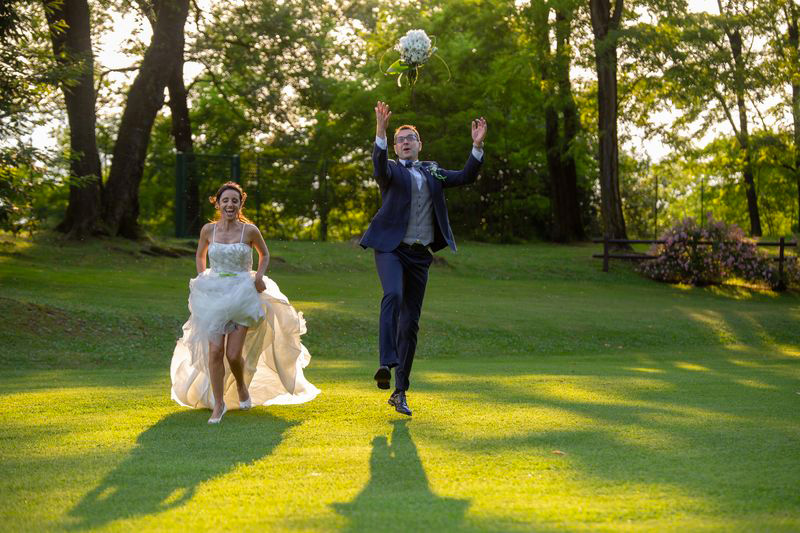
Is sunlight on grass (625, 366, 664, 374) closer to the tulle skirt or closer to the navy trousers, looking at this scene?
the tulle skirt

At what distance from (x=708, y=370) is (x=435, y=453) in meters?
9.03

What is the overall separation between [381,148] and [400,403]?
84.0 inches

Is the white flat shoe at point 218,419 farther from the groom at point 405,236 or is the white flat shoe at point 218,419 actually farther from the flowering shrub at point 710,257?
the flowering shrub at point 710,257

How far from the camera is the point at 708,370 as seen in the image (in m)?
15.0

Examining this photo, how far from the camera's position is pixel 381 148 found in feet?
27.5

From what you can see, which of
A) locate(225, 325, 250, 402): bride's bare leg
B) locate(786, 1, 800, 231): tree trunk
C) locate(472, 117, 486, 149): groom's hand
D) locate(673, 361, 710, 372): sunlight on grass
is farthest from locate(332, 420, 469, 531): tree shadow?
locate(786, 1, 800, 231): tree trunk

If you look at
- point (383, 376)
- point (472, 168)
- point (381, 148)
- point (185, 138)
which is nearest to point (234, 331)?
point (383, 376)

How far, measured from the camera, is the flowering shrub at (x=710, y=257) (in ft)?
103

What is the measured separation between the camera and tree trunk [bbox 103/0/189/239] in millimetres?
29375

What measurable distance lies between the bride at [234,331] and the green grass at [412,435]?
0.70 feet

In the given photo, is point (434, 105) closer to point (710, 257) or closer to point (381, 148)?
point (710, 257)

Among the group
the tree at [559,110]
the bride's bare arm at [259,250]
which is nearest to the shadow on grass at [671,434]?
the bride's bare arm at [259,250]

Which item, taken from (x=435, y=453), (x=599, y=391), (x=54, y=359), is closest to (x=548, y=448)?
(x=435, y=453)

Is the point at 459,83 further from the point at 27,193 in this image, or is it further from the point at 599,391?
the point at 599,391
